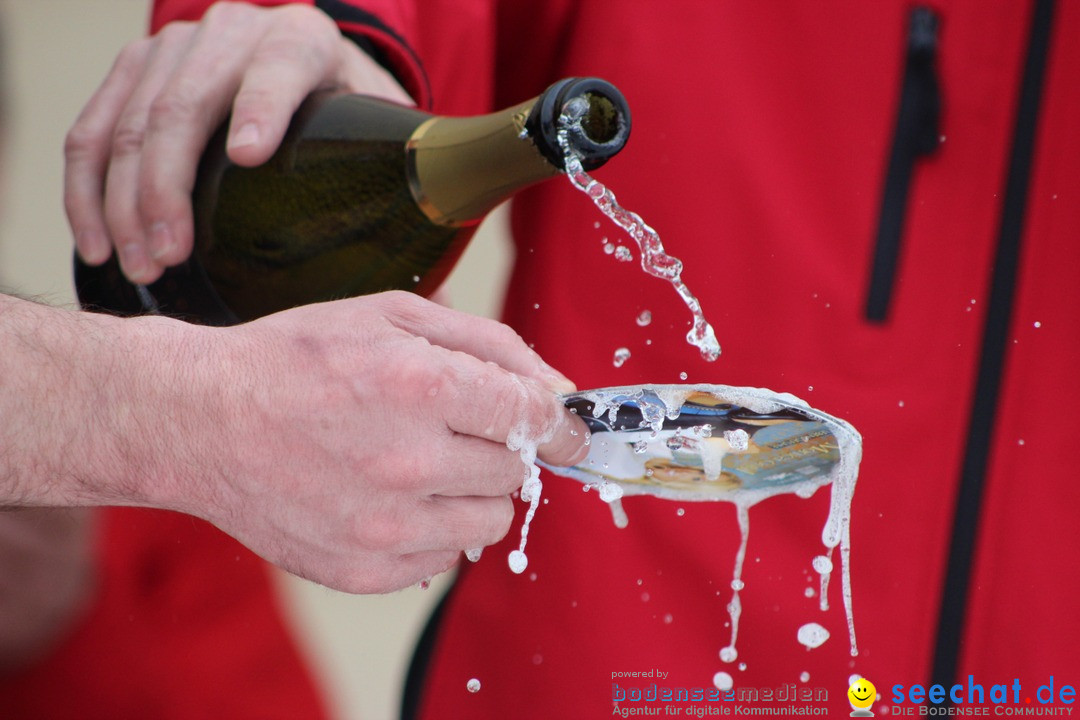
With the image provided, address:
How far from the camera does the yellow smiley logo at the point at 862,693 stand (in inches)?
28.9

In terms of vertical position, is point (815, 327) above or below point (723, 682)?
above

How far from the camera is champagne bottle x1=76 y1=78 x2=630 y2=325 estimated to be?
0.65 m

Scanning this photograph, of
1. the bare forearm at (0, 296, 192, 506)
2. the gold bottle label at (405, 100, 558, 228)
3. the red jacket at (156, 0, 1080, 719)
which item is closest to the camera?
the bare forearm at (0, 296, 192, 506)

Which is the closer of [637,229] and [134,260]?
[134,260]

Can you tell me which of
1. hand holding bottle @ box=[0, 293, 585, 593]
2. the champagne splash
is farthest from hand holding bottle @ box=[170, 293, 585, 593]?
the champagne splash

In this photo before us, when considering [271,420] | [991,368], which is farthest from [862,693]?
[271,420]

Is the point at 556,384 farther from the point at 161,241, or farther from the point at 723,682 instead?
the point at 723,682

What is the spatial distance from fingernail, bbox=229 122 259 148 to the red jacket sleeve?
161 mm

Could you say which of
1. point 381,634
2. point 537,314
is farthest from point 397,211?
point 381,634

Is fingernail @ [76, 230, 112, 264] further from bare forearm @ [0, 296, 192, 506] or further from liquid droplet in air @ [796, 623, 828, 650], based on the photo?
liquid droplet in air @ [796, 623, 828, 650]

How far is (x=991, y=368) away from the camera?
28.4 inches

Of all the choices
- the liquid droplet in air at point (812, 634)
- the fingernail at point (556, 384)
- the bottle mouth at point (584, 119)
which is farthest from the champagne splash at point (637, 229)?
the liquid droplet in air at point (812, 634)

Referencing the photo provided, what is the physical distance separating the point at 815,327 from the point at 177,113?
500mm

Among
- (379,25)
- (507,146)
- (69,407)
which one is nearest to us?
(69,407)
